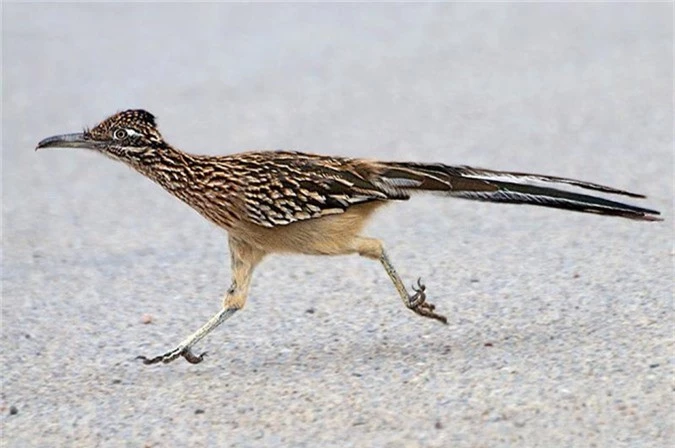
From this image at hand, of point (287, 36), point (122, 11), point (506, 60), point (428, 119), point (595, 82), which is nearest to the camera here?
point (428, 119)

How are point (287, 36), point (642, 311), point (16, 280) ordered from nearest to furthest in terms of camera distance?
point (642, 311), point (16, 280), point (287, 36)

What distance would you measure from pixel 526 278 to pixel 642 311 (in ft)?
3.44

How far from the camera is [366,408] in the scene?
629cm

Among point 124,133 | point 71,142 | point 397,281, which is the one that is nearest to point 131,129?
point 124,133

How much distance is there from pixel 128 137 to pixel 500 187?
1.69 metres

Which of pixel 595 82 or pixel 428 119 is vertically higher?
pixel 595 82

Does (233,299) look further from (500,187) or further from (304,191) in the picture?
(500,187)

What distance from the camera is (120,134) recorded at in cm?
740

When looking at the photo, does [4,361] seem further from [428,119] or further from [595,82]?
[595,82]

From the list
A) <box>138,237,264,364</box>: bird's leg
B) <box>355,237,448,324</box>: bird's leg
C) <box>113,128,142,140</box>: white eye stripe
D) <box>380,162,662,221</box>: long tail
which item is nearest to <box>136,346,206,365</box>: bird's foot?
<box>138,237,264,364</box>: bird's leg

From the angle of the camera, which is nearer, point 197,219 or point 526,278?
point 526,278

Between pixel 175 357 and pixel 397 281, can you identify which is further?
pixel 397 281

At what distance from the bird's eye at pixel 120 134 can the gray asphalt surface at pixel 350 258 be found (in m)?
0.99

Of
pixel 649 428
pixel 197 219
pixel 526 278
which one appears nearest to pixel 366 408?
pixel 649 428
